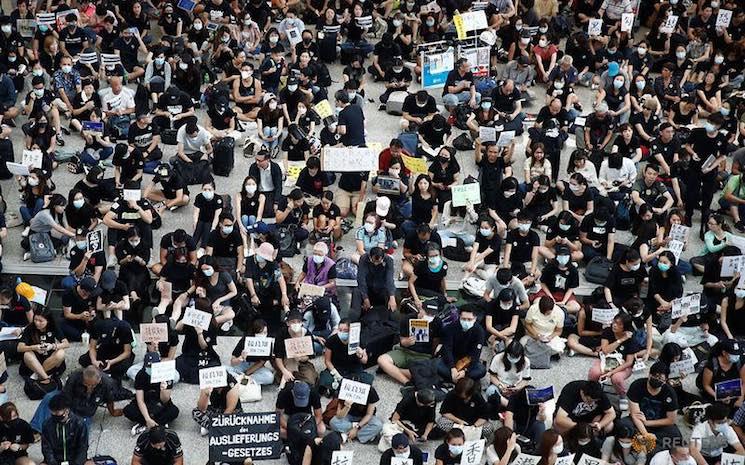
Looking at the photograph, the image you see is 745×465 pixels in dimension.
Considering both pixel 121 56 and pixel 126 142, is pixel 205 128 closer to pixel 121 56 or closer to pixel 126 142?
pixel 126 142

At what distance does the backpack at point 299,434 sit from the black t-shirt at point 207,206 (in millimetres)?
4396

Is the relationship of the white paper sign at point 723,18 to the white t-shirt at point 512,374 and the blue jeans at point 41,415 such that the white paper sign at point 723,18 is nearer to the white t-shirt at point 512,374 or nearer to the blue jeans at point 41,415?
the white t-shirt at point 512,374

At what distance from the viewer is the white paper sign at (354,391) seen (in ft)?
42.0

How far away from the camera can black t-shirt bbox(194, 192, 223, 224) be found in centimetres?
1616

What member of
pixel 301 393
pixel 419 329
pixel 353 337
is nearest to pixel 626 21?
pixel 419 329

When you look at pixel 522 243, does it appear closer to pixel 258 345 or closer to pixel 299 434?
pixel 258 345

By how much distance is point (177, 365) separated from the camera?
13.8 metres

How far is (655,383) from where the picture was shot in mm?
13086

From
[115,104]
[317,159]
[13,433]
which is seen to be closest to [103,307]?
[13,433]

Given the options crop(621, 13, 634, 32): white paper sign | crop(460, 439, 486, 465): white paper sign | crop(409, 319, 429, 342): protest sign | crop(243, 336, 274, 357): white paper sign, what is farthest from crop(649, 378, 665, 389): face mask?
crop(621, 13, 634, 32): white paper sign

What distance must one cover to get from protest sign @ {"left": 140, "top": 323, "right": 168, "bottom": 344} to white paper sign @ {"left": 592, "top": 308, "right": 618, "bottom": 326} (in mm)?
5278

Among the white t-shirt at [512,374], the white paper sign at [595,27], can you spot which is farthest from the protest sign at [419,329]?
the white paper sign at [595,27]

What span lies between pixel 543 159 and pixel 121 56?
8048 millimetres

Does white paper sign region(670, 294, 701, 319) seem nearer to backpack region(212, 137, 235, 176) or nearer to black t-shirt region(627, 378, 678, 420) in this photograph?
black t-shirt region(627, 378, 678, 420)
